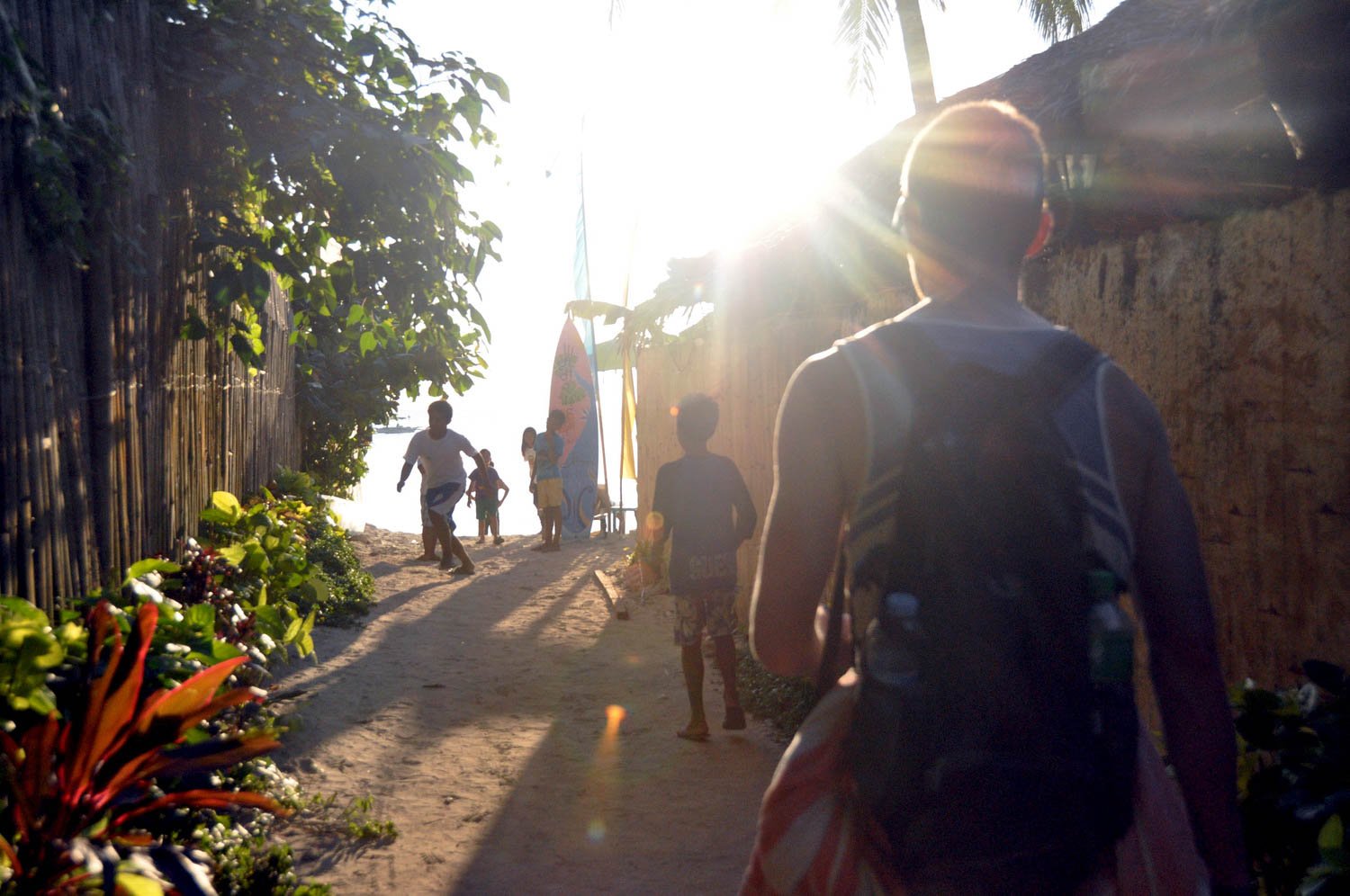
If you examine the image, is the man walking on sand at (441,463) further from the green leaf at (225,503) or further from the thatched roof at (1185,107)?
the thatched roof at (1185,107)

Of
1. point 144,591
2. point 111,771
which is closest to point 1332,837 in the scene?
point 111,771

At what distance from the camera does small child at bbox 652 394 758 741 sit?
6.32 meters

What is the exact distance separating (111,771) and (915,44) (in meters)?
12.0

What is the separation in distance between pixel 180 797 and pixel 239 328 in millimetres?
3548

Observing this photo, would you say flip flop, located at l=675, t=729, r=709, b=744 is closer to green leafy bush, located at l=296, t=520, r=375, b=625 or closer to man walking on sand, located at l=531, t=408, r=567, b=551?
green leafy bush, located at l=296, t=520, r=375, b=625

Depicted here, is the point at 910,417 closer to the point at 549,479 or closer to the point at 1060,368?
the point at 1060,368

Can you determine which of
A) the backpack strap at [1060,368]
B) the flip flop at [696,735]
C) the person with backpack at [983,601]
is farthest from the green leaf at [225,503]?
the backpack strap at [1060,368]

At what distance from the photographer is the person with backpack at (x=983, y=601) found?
1417 mm

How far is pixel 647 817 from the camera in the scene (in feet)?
16.8

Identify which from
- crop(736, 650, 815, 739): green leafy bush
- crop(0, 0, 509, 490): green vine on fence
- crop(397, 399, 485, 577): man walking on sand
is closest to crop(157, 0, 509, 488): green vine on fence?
crop(0, 0, 509, 490): green vine on fence

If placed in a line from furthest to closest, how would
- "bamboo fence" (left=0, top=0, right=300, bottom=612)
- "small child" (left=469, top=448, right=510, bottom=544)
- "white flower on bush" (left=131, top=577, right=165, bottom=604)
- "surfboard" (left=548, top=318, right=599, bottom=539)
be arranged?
"surfboard" (left=548, top=318, right=599, bottom=539)
"small child" (left=469, top=448, right=510, bottom=544)
"white flower on bush" (left=131, top=577, right=165, bottom=604)
"bamboo fence" (left=0, top=0, right=300, bottom=612)

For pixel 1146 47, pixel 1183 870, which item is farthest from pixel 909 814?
pixel 1146 47

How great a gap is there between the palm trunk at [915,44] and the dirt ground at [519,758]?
22.9 ft

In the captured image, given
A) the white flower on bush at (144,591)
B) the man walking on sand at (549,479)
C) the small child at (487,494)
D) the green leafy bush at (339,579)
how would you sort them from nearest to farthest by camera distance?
1. the white flower on bush at (144,591)
2. the green leafy bush at (339,579)
3. the man walking on sand at (549,479)
4. the small child at (487,494)
